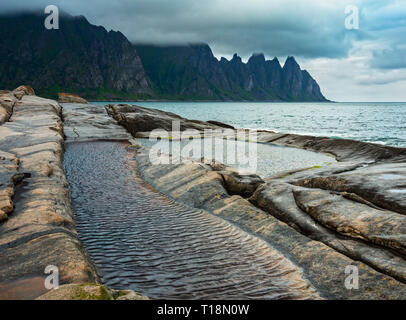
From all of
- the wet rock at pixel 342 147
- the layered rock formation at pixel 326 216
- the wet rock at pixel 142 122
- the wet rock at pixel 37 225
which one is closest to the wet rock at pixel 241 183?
the layered rock formation at pixel 326 216

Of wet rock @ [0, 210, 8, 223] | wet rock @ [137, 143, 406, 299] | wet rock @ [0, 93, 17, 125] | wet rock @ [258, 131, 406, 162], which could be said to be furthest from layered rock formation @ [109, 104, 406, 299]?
wet rock @ [0, 93, 17, 125]

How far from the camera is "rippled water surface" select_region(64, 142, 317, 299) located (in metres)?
7.35

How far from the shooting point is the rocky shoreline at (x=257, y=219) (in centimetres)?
682

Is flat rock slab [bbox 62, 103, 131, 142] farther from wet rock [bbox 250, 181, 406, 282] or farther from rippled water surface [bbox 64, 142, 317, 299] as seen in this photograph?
wet rock [bbox 250, 181, 406, 282]

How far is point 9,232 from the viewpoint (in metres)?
8.15

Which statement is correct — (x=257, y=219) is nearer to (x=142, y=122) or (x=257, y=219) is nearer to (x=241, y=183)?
(x=241, y=183)

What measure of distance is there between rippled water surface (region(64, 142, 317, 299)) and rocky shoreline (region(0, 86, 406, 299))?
71cm

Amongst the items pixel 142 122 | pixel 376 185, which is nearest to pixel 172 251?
Answer: pixel 376 185

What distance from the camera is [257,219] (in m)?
11.4
